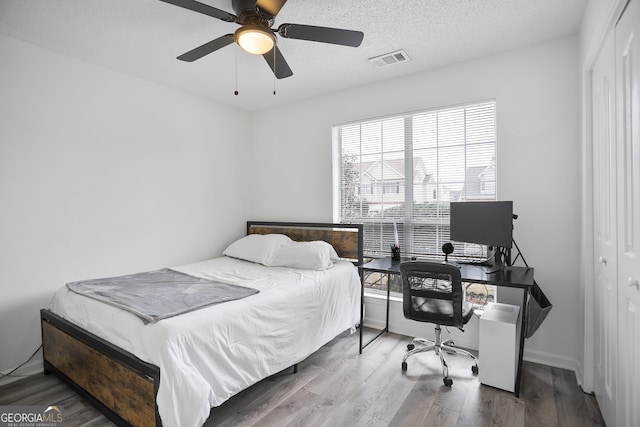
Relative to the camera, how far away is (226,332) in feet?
6.59

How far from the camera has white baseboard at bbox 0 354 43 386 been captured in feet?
8.27

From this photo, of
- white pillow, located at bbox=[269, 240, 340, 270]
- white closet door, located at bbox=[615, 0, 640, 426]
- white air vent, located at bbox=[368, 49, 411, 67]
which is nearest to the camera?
white closet door, located at bbox=[615, 0, 640, 426]

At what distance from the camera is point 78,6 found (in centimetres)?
215

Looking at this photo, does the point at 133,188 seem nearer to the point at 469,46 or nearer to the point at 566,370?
the point at 469,46

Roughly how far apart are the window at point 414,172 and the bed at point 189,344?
95 centimetres

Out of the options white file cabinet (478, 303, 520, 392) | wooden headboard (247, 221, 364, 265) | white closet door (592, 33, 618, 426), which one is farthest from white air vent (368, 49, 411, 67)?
white file cabinet (478, 303, 520, 392)

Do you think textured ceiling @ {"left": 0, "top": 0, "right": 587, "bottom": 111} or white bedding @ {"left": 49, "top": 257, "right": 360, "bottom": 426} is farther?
textured ceiling @ {"left": 0, "top": 0, "right": 587, "bottom": 111}

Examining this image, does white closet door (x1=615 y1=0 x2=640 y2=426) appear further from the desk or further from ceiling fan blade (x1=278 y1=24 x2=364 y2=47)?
ceiling fan blade (x1=278 y1=24 x2=364 y2=47)

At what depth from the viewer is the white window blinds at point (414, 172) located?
3021 millimetres

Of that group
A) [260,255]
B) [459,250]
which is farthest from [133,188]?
[459,250]

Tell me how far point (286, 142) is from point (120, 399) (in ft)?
10.4

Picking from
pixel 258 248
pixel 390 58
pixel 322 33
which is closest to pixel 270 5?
pixel 322 33

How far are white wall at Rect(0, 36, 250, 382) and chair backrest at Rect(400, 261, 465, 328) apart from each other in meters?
2.59

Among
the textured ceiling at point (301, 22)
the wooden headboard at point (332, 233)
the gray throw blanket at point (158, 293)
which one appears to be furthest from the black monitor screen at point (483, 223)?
the gray throw blanket at point (158, 293)
